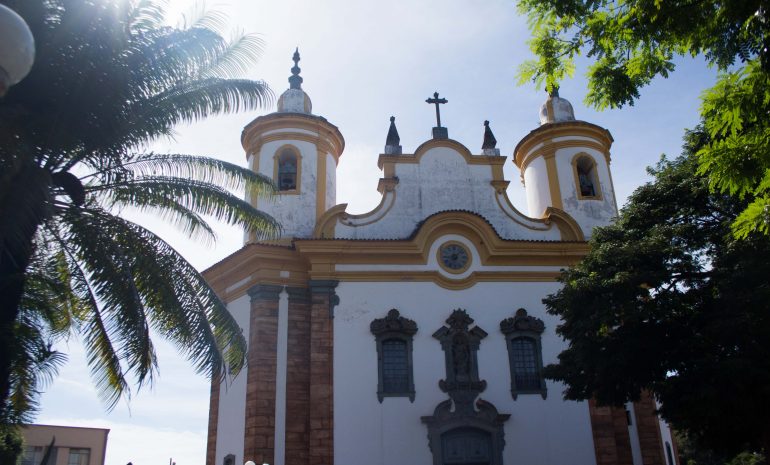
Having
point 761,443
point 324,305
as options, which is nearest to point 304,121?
point 324,305

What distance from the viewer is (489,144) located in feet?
73.4

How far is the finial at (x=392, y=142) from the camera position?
21.9 meters

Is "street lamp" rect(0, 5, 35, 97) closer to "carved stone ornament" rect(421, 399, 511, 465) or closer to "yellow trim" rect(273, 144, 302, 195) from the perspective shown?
"carved stone ornament" rect(421, 399, 511, 465)

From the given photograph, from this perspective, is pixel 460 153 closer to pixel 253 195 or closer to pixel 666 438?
pixel 253 195

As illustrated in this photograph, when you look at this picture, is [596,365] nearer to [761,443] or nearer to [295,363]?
[761,443]

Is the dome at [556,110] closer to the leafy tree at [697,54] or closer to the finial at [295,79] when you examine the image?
the finial at [295,79]

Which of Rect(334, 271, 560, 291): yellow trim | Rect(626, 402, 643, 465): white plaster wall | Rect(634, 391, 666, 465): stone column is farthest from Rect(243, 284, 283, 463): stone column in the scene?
Rect(634, 391, 666, 465): stone column

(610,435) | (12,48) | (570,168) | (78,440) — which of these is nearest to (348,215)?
(570,168)

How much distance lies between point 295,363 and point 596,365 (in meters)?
7.94

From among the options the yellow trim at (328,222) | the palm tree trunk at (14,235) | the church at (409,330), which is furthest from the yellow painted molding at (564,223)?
the palm tree trunk at (14,235)

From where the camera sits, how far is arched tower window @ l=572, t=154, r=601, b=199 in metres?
22.3

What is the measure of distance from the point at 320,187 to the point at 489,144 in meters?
5.55

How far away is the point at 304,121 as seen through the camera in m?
21.9

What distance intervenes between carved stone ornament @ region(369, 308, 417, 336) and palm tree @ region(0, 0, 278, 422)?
6.99 metres
